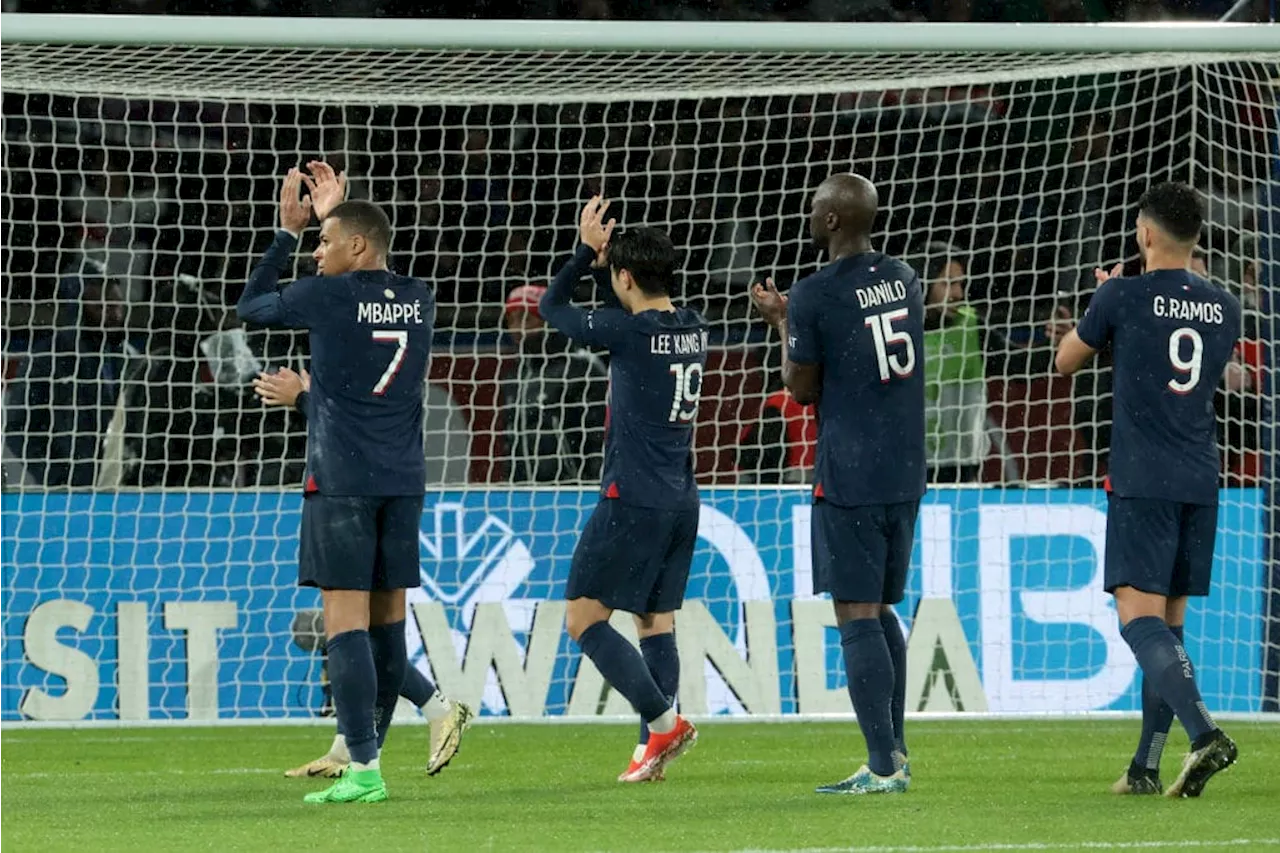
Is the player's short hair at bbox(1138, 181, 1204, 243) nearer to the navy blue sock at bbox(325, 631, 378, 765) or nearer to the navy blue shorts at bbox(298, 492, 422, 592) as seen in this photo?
the navy blue shorts at bbox(298, 492, 422, 592)

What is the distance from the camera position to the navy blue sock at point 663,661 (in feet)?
24.4

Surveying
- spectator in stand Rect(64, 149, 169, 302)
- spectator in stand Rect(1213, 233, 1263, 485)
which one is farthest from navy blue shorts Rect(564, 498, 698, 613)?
spectator in stand Rect(64, 149, 169, 302)

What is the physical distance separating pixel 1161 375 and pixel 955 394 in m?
3.95

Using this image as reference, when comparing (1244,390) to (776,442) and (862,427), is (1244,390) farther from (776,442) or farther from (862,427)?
(862,427)

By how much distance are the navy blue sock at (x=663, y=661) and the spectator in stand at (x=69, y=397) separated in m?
3.55

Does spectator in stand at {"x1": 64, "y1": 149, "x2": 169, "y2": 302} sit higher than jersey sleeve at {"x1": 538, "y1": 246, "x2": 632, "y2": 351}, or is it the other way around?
spectator in stand at {"x1": 64, "y1": 149, "x2": 169, "y2": 302}

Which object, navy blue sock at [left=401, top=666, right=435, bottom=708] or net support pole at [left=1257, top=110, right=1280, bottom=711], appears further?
net support pole at [left=1257, top=110, right=1280, bottom=711]

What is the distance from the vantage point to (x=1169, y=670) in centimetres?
622

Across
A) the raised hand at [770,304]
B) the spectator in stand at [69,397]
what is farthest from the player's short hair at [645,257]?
the spectator in stand at [69,397]

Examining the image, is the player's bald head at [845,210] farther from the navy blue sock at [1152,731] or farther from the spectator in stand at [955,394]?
Result: the spectator in stand at [955,394]

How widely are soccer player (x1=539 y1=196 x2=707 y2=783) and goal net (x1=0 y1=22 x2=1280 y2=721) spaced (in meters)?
1.52

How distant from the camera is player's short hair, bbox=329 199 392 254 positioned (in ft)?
21.7

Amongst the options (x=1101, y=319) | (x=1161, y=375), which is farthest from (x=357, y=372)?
(x=1161, y=375)

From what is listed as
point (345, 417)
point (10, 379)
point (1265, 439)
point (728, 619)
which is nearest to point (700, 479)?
point (728, 619)
